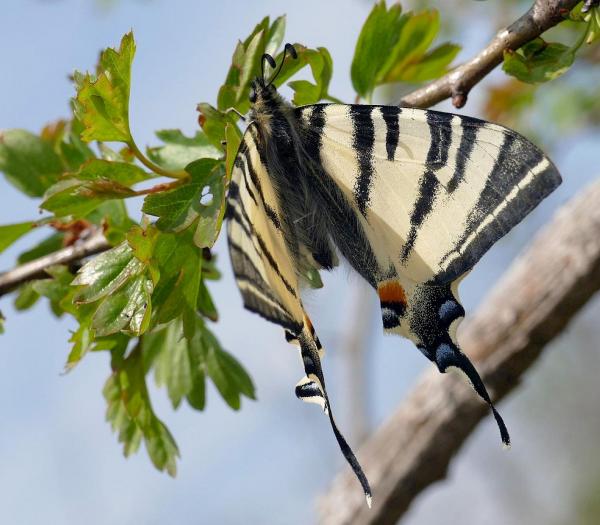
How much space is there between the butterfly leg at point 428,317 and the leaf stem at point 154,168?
1.82ft

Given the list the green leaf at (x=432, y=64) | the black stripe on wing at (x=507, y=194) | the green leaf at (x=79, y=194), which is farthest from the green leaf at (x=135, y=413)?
the green leaf at (x=432, y=64)

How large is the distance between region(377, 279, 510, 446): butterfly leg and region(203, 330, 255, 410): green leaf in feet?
2.12

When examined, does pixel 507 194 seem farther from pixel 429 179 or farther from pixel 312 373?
pixel 312 373

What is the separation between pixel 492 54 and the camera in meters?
2.02

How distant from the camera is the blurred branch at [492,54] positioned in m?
1.90

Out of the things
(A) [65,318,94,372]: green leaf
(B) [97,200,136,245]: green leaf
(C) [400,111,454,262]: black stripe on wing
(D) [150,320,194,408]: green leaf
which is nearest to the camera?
(C) [400,111,454,262]: black stripe on wing

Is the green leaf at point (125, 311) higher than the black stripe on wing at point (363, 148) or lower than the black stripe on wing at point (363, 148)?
lower

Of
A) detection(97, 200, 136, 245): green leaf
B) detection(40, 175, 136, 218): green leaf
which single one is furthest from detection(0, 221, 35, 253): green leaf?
detection(40, 175, 136, 218): green leaf

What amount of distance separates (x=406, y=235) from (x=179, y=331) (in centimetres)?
88

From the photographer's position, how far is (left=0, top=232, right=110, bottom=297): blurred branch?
2.35 m

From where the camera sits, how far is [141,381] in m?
2.35

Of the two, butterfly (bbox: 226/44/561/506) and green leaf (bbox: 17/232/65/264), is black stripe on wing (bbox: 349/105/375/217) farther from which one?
green leaf (bbox: 17/232/65/264)

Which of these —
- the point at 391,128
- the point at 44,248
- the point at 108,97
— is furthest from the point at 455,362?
the point at 44,248

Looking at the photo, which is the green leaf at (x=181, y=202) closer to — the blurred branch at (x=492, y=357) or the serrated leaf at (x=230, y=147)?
the serrated leaf at (x=230, y=147)
